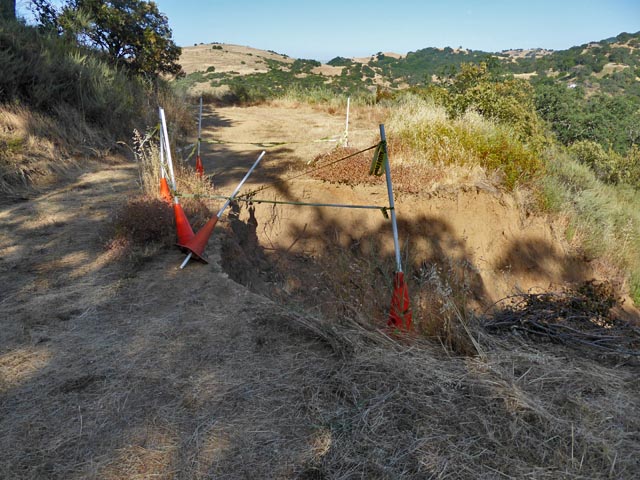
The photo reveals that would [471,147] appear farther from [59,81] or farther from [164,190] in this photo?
[59,81]

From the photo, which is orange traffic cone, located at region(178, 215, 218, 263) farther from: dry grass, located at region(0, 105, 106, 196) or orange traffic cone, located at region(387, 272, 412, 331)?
dry grass, located at region(0, 105, 106, 196)

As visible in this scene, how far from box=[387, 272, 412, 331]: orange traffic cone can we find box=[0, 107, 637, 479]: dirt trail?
13.1 inches

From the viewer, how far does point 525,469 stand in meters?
2.00

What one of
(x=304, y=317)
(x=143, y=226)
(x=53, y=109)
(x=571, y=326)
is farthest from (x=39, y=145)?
(x=571, y=326)

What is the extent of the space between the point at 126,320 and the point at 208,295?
2.25ft

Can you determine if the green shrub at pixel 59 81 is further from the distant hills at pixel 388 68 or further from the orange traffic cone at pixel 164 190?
the distant hills at pixel 388 68

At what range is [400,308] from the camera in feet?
11.2

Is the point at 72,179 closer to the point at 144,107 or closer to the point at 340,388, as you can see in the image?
the point at 144,107

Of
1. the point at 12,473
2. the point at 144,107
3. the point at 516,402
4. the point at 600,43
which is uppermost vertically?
the point at 600,43

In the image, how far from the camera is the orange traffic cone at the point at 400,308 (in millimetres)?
3236

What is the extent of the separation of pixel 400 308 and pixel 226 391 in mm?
1420

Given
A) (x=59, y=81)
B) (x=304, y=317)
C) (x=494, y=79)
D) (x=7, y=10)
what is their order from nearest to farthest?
(x=304, y=317), (x=59, y=81), (x=7, y=10), (x=494, y=79)

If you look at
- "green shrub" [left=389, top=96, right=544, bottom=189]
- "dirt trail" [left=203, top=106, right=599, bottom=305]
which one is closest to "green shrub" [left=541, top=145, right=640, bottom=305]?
"dirt trail" [left=203, top=106, right=599, bottom=305]

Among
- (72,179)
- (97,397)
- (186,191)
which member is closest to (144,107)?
(72,179)
